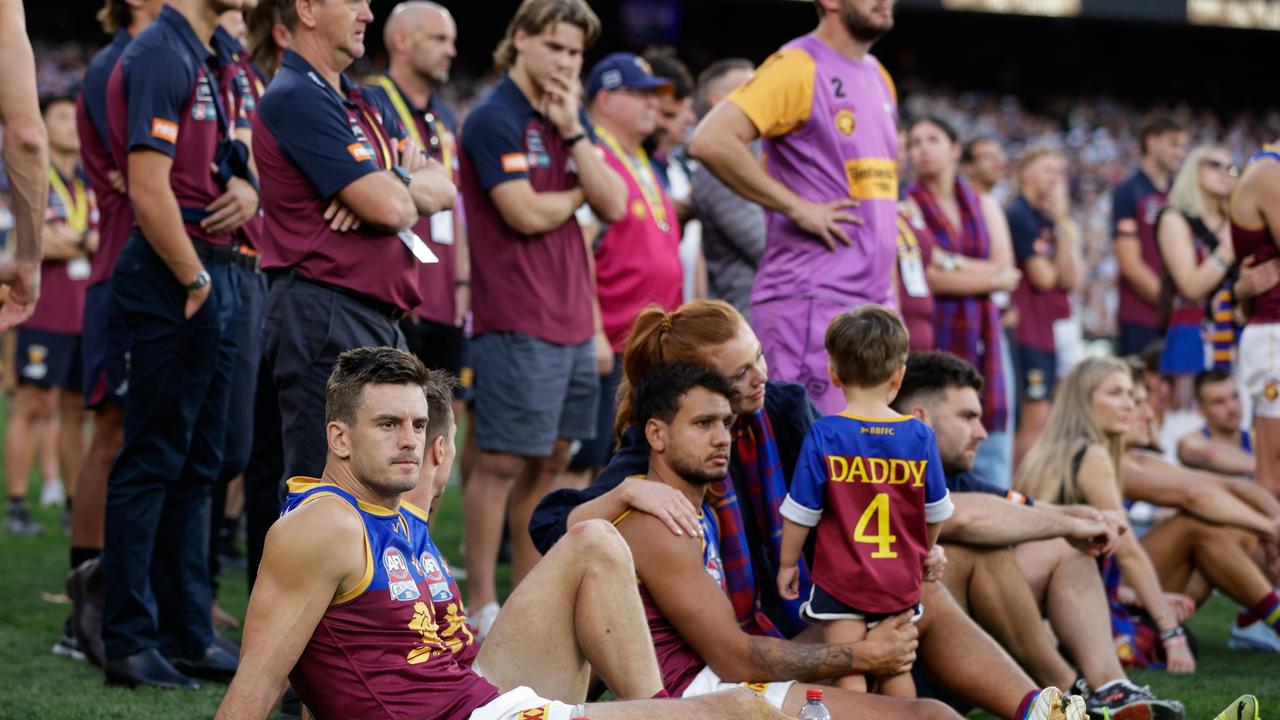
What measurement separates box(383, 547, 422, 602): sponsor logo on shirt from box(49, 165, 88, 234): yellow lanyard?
631 cm

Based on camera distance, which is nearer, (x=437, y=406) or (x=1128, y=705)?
(x=437, y=406)

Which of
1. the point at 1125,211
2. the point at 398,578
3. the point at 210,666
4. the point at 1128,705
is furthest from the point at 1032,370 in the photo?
the point at 398,578

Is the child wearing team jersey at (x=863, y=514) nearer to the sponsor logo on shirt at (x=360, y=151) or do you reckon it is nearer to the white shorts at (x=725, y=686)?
the white shorts at (x=725, y=686)

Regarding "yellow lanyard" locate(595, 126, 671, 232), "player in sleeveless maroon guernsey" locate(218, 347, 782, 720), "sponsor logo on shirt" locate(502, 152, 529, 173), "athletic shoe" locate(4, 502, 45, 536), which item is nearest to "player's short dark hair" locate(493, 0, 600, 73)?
"sponsor logo on shirt" locate(502, 152, 529, 173)

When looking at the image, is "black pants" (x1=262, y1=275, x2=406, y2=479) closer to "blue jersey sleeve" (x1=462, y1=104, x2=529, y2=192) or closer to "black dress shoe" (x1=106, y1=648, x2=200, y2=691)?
"black dress shoe" (x1=106, y1=648, x2=200, y2=691)

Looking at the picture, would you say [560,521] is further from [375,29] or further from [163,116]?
[375,29]

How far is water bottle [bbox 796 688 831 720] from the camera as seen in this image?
12.7 feet

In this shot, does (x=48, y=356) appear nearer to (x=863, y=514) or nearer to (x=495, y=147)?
(x=495, y=147)

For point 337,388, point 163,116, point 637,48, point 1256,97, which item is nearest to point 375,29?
point 637,48

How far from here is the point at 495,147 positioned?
596 centimetres

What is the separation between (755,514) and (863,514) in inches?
14.5

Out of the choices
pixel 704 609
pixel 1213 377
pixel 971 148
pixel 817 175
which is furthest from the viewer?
pixel 971 148

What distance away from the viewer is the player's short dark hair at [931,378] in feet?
16.6

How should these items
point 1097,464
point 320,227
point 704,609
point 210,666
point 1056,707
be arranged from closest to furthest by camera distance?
1. point 704,609
2. point 1056,707
3. point 320,227
4. point 210,666
5. point 1097,464
